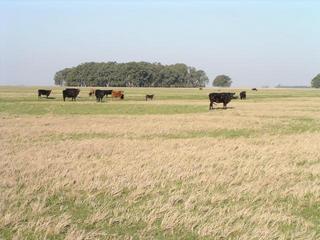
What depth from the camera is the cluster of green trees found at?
166 m

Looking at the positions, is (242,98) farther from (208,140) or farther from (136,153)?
(136,153)

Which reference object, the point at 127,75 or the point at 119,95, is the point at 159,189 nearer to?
the point at 119,95

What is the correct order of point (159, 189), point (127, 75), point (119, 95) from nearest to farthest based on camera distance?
point (159, 189)
point (119, 95)
point (127, 75)

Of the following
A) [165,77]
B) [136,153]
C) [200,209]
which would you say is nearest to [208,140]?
[136,153]

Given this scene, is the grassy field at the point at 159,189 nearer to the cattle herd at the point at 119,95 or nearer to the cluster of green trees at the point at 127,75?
the cattle herd at the point at 119,95

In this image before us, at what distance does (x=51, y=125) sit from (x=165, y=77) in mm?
147876

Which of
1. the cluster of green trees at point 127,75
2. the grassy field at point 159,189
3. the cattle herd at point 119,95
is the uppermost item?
the cluster of green trees at point 127,75

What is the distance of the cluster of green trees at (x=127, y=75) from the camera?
16638cm

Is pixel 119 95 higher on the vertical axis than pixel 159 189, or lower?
higher

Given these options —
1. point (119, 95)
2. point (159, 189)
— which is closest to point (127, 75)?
point (119, 95)

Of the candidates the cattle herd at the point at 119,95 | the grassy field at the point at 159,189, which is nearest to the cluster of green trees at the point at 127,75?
the cattle herd at the point at 119,95

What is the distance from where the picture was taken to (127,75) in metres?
165

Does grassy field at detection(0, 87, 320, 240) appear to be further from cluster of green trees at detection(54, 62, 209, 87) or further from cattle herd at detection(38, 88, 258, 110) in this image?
cluster of green trees at detection(54, 62, 209, 87)

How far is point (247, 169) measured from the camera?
36.8 feet
